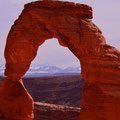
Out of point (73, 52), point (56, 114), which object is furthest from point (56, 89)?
point (73, 52)

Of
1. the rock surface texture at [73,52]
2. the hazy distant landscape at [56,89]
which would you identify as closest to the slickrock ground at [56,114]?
the hazy distant landscape at [56,89]

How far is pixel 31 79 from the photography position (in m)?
51.3

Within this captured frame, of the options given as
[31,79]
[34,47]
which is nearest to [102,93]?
[34,47]

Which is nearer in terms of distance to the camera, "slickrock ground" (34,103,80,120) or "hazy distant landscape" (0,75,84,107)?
"slickrock ground" (34,103,80,120)

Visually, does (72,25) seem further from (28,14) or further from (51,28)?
(28,14)

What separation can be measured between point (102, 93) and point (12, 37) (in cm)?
485

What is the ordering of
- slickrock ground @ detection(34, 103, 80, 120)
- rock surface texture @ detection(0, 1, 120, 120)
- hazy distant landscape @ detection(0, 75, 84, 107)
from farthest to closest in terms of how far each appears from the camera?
hazy distant landscape @ detection(0, 75, 84, 107)
slickrock ground @ detection(34, 103, 80, 120)
rock surface texture @ detection(0, 1, 120, 120)

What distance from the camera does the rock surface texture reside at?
12.6 m

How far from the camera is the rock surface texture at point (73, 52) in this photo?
12562mm

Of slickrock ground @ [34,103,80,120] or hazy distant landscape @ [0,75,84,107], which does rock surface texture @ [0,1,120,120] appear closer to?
slickrock ground @ [34,103,80,120]

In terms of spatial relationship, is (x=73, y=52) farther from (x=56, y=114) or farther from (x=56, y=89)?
(x=56, y=89)

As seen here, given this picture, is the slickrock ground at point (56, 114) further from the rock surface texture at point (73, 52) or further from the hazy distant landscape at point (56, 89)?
the rock surface texture at point (73, 52)

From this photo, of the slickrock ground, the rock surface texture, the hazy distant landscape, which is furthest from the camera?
the hazy distant landscape

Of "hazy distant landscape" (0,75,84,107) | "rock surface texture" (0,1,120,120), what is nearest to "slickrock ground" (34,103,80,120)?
"hazy distant landscape" (0,75,84,107)
